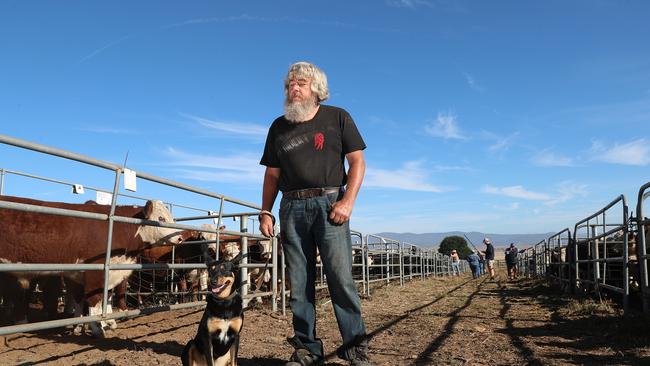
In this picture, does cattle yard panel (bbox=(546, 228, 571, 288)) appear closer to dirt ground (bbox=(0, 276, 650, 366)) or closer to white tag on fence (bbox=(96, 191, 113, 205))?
dirt ground (bbox=(0, 276, 650, 366))

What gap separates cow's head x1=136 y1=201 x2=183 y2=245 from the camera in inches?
286

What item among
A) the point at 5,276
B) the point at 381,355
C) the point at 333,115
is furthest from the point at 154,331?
the point at 333,115

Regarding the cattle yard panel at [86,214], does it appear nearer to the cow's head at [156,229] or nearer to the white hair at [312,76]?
the white hair at [312,76]

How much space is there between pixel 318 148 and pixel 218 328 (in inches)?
53.1

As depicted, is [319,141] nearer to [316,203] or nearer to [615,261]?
[316,203]

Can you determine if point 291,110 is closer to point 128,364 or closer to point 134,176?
point 134,176

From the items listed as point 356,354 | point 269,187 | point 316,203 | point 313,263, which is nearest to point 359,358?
point 356,354

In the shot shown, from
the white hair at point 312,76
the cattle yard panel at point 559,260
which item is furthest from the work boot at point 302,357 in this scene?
the cattle yard panel at point 559,260

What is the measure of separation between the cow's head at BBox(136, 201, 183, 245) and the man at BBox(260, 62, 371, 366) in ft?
12.9

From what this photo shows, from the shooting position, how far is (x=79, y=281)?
5746 mm

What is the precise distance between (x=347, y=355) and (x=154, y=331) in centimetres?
294

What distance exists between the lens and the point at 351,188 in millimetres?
3320

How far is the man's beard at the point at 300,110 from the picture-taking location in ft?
11.3

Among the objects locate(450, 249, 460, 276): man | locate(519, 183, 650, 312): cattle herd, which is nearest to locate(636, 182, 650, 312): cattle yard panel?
locate(519, 183, 650, 312): cattle herd
